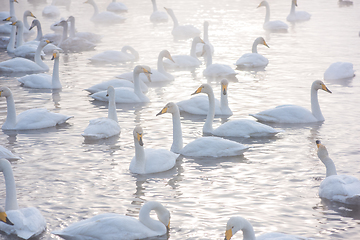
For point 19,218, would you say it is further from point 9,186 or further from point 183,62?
point 183,62

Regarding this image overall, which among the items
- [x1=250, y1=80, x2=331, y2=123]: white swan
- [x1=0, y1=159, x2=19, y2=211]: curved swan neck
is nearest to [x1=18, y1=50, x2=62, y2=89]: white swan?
[x1=250, y1=80, x2=331, y2=123]: white swan

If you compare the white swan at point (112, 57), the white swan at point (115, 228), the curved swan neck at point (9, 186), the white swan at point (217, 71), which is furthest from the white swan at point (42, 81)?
the white swan at point (115, 228)

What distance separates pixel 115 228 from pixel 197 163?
3.26 m

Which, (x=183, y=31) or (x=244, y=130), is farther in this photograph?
(x=183, y=31)

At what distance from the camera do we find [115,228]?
6.30 metres

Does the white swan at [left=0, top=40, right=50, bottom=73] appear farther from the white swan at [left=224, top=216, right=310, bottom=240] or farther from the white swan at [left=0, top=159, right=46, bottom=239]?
the white swan at [left=224, top=216, right=310, bottom=240]

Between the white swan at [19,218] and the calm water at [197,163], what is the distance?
20cm

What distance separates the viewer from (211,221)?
7008 mm

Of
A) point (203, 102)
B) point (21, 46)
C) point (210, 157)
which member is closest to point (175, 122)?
point (210, 157)

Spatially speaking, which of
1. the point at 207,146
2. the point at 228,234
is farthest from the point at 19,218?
the point at 207,146

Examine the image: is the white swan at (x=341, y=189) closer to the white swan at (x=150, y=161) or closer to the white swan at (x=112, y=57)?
the white swan at (x=150, y=161)

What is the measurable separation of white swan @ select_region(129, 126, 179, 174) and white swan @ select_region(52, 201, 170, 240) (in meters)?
2.11

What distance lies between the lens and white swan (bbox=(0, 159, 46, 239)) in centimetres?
642

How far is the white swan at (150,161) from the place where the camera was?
8.63 meters
